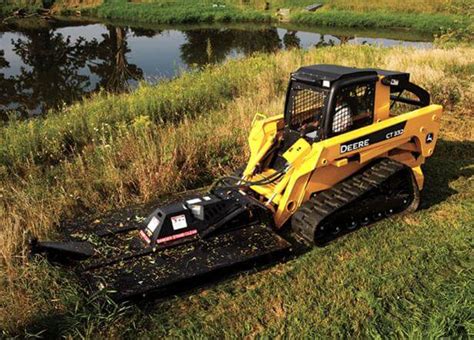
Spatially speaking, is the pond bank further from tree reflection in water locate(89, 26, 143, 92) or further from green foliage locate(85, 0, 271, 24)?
tree reflection in water locate(89, 26, 143, 92)

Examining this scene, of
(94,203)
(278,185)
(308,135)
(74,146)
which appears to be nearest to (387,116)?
(308,135)

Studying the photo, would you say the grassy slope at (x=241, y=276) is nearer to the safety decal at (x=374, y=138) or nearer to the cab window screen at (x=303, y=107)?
the safety decal at (x=374, y=138)

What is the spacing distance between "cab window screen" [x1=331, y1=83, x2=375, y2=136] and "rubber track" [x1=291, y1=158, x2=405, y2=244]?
588 mm

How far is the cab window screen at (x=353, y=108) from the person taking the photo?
212 inches

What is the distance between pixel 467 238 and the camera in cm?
530

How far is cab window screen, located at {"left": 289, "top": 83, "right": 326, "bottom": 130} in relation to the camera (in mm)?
5812

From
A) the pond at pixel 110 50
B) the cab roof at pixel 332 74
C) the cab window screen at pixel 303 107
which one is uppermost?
the cab roof at pixel 332 74

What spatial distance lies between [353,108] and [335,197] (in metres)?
1.09

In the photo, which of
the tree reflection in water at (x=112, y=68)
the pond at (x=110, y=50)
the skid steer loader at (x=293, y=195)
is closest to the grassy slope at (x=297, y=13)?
the pond at (x=110, y=50)

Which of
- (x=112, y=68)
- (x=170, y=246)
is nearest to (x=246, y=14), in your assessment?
(x=112, y=68)

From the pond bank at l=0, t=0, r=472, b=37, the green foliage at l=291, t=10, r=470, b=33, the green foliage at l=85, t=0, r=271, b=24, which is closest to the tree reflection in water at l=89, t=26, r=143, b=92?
the green foliage at l=85, t=0, r=271, b=24

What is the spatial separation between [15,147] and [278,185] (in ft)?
15.0

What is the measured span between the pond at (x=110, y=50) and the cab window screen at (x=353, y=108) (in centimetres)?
824

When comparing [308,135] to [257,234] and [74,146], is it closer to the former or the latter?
[257,234]
